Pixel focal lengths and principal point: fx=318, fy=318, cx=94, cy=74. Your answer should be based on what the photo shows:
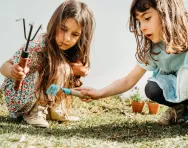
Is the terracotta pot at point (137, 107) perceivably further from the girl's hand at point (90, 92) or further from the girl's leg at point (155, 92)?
the girl's hand at point (90, 92)

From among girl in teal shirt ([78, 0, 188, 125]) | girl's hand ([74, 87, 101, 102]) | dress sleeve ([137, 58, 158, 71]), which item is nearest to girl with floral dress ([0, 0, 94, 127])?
girl's hand ([74, 87, 101, 102])

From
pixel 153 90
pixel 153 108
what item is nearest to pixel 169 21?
pixel 153 90

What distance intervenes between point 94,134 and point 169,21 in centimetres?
101

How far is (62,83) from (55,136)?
651 millimetres

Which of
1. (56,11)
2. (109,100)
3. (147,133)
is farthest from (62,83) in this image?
(109,100)

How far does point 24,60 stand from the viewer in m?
2.06

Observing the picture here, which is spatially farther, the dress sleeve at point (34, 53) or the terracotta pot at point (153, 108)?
the terracotta pot at point (153, 108)

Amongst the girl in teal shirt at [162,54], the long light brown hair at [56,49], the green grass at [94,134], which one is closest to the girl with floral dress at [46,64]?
the long light brown hair at [56,49]

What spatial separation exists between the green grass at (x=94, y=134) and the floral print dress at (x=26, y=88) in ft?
0.43

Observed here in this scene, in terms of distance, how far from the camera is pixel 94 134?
227 centimetres

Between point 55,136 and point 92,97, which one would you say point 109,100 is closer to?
point 92,97

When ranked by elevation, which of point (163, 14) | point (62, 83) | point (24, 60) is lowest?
point (62, 83)

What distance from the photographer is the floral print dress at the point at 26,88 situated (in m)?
2.64

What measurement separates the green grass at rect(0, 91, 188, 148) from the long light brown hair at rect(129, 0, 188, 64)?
625 millimetres
